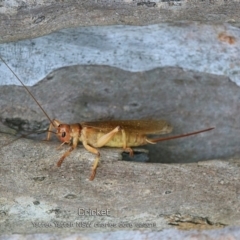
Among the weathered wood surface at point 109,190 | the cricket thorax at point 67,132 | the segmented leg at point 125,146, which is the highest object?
the cricket thorax at point 67,132

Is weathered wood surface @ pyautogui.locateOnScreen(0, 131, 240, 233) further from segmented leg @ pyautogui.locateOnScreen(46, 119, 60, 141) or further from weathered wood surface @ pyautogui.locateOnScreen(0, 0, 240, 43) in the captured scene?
weathered wood surface @ pyautogui.locateOnScreen(0, 0, 240, 43)

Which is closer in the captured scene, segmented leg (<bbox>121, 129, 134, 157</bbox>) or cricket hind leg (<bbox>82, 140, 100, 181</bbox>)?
cricket hind leg (<bbox>82, 140, 100, 181</bbox>)

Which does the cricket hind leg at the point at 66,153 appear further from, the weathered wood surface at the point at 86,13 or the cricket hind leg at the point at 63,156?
the weathered wood surface at the point at 86,13

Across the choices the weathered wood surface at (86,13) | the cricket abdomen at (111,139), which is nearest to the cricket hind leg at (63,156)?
the cricket abdomen at (111,139)

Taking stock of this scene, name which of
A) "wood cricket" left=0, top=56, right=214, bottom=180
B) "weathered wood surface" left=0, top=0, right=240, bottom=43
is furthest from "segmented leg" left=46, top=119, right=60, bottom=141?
"weathered wood surface" left=0, top=0, right=240, bottom=43

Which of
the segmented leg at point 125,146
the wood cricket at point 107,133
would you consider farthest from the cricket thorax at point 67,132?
the segmented leg at point 125,146

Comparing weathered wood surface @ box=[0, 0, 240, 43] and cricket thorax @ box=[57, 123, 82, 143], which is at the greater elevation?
weathered wood surface @ box=[0, 0, 240, 43]

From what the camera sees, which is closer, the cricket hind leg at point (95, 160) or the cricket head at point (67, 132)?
the cricket hind leg at point (95, 160)

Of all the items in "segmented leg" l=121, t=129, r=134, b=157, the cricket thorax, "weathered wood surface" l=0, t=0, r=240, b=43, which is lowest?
"segmented leg" l=121, t=129, r=134, b=157

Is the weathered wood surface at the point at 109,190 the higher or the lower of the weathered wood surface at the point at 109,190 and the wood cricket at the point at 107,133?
the lower
